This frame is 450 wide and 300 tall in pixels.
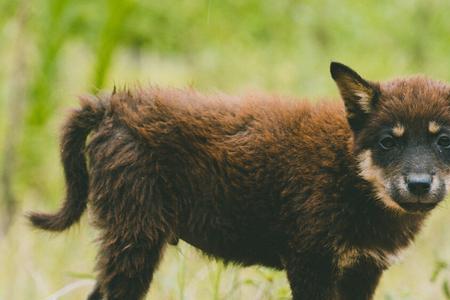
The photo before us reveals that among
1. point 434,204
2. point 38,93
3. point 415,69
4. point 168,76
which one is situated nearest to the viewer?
point 434,204

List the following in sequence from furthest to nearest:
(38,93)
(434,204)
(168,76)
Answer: (168,76) → (38,93) → (434,204)

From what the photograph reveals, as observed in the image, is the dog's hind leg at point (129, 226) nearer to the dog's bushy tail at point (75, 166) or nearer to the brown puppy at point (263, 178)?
the brown puppy at point (263, 178)

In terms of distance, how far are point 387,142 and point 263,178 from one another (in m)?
0.91

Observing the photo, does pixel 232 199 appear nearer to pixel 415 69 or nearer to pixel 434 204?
pixel 434 204

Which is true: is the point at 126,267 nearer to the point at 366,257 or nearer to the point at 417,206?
the point at 366,257

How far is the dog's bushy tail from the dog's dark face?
1.75 metres

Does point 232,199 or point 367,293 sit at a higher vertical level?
point 232,199

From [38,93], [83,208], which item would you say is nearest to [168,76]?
[38,93]

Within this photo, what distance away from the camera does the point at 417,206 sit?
232 inches

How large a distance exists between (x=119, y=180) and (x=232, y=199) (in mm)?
831

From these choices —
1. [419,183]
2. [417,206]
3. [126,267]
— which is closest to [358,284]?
[417,206]

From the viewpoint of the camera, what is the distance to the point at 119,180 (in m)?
6.01

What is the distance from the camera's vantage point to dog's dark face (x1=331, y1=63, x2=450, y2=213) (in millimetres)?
5809

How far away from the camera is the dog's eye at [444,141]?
5902 mm
